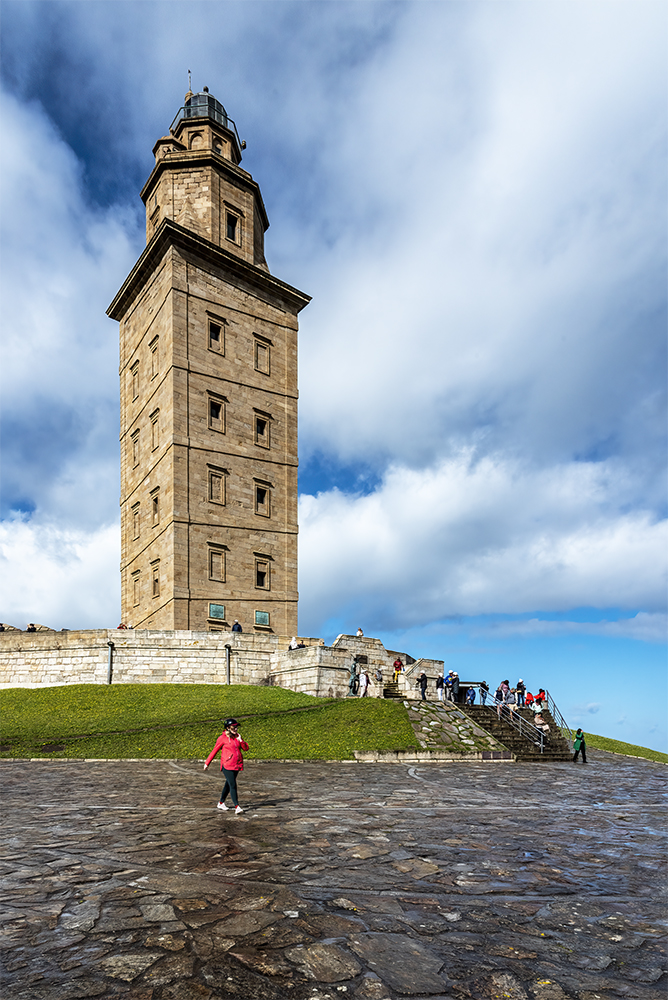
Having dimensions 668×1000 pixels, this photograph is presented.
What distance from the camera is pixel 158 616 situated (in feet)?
122

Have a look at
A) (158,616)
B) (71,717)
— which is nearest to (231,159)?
(158,616)

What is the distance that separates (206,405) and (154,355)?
5297 mm

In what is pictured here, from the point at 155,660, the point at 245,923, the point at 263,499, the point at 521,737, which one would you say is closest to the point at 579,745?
the point at 521,737

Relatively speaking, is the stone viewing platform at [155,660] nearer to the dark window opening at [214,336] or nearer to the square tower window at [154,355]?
the square tower window at [154,355]

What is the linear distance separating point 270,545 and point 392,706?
Answer: 1744 centimetres

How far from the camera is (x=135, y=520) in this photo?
141 ft

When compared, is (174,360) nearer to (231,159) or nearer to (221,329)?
(221,329)

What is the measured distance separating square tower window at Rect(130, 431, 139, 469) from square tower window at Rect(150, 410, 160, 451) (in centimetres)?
311

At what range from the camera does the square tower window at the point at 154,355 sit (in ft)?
134

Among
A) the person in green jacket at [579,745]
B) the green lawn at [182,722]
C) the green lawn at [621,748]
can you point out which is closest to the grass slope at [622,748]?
the green lawn at [621,748]

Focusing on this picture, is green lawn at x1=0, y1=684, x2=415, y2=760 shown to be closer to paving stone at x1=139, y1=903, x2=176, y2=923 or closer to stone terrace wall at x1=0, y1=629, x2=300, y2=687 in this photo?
stone terrace wall at x1=0, y1=629, x2=300, y2=687

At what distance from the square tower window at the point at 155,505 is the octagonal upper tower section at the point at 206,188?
15218 millimetres

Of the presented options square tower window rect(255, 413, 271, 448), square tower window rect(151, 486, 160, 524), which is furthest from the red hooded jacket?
square tower window rect(255, 413, 271, 448)

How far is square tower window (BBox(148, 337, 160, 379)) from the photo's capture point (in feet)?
134
